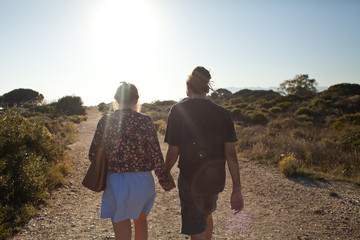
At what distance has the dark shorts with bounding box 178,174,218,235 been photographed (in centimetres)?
222

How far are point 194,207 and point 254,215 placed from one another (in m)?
2.65

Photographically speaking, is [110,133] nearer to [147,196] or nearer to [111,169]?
[111,169]

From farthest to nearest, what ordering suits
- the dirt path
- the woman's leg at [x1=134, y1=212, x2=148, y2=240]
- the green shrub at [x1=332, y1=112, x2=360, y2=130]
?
1. the green shrub at [x1=332, y1=112, x2=360, y2=130]
2. the dirt path
3. the woman's leg at [x1=134, y1=212, x2=148, y2=240]

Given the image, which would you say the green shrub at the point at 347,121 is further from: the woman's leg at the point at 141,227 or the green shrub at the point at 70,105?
the green shrub at the point at 70,105

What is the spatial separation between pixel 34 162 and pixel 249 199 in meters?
4.65

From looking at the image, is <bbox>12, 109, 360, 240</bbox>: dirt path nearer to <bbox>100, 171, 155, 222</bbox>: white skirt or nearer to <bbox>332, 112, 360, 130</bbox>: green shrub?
<bbox>100, 171, 155, 222</bbox>: white skirt

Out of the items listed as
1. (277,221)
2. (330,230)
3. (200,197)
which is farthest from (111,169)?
(330,230)

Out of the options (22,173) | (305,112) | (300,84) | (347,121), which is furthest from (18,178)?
(300,84)

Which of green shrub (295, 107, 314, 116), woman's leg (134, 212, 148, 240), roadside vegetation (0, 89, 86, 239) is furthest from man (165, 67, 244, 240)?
green shrub (295, 107, 314, 116)

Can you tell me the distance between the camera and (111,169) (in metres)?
2.34

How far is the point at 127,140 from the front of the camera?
231 centimetres

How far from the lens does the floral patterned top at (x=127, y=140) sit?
7.58 ft

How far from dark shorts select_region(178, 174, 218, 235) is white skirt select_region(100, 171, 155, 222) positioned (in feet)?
1.24

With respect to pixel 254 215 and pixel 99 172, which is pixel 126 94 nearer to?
pixel 99 172
